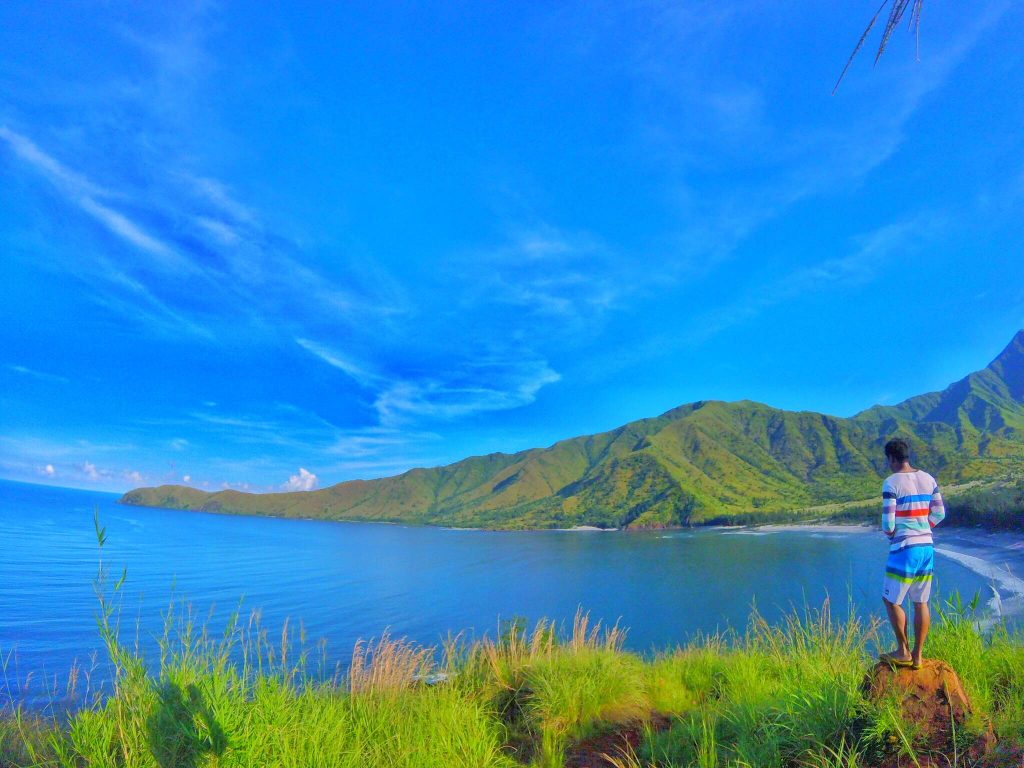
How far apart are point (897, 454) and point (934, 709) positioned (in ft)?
6.91

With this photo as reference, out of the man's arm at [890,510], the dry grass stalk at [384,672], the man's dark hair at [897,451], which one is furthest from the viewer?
the dry grass stalk at [384,672]

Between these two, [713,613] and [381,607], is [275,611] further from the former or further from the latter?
[713,613]

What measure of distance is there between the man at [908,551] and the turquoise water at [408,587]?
10.6 metres

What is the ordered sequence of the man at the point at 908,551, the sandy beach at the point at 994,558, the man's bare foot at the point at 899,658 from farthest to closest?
the sandy beach at the point at 994,558 → the man at the point at 908,551 → the man's bare foot at the point at 899,658

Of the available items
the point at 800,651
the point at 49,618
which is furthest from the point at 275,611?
the point at 800,651

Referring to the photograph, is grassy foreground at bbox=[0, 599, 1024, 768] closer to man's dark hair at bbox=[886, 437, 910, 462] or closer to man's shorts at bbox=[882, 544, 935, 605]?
man's shorts at bbox=[882, 544, 935, 605]

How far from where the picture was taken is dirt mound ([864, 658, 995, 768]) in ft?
12.7

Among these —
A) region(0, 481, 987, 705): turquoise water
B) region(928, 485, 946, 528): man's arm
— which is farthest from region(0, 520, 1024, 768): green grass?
region(0, 481, 987, 705): turquoise water

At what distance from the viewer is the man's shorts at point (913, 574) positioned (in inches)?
180

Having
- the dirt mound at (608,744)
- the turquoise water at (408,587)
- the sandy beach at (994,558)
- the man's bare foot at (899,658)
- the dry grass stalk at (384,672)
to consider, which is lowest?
the turquoise water at (408,587)

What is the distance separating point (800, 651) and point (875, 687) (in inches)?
105

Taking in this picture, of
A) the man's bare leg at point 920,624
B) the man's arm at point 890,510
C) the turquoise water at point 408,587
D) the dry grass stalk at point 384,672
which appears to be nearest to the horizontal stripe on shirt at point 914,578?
the man's bare leg at point 920,624

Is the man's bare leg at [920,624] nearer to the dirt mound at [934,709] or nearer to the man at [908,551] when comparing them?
the man at [908,551]

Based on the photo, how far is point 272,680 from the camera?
4.82m
